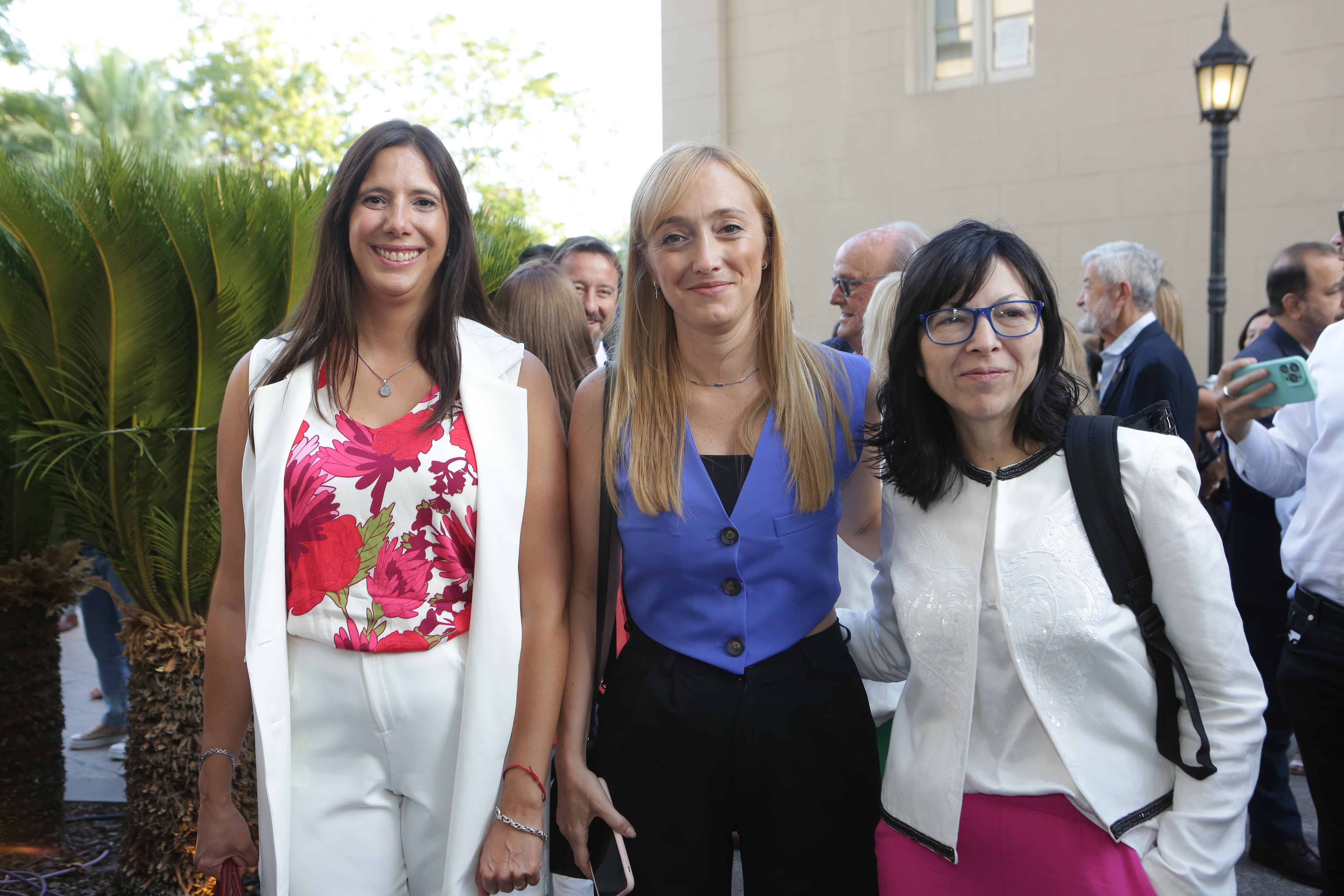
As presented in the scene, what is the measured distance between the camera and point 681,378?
2264 mm

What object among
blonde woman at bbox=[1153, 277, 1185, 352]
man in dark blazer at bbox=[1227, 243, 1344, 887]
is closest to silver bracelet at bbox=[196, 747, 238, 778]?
man in dark blazer at bbox=[1227, 243, 1344, 887]

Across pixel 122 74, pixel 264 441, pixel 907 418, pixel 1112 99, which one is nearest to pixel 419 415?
pixel 264 441

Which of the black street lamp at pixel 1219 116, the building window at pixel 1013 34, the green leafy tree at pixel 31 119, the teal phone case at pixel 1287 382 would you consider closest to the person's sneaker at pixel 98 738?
the teal phone case at pixel 1287 382

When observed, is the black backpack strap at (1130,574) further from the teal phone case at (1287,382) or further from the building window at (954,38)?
the building window at (954,38)

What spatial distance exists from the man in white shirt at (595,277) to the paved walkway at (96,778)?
2.52m

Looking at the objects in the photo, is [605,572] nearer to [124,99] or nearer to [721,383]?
[721,383]

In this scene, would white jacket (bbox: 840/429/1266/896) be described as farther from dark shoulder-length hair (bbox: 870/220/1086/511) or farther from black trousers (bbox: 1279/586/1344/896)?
black trousers (bbox: 1279/586/1344/896)

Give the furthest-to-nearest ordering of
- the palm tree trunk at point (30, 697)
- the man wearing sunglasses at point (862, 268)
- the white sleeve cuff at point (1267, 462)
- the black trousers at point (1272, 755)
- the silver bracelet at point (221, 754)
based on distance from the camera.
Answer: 1. the palm tree trunk at point (30, 697)
2. the black trousers at point (1272, 755)
3. the man wearing sunglasses at point (862, 268)
4. the white sleeve cuff at point (1267, 462)
5. the silver bracelet at point (221, 754)

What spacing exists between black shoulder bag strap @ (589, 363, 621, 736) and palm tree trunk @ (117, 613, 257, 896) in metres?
2.26

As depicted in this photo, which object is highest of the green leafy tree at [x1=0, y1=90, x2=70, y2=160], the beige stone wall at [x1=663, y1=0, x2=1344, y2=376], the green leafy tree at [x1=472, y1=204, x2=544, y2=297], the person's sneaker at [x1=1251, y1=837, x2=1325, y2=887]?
the green leafy tree at [x1=0, y1=90, x2=70, y2=160]

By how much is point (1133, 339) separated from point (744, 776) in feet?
12.4

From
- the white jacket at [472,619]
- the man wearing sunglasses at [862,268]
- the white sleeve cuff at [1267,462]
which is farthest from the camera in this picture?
the man wearing sunglasses at [862,268]

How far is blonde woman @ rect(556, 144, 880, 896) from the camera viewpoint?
2041 millimetres

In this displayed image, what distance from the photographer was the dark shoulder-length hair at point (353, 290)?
7.14 feet
